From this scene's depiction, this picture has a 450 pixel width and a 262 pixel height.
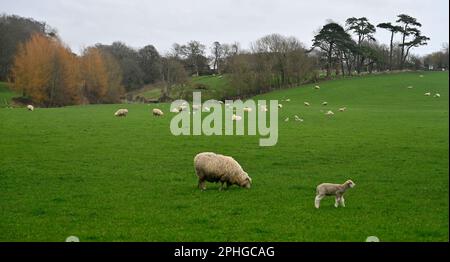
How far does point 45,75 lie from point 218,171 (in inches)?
2910

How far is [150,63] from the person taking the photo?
134500 millimetres

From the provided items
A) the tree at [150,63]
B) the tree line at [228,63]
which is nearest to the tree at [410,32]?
the tree line at [228,63]

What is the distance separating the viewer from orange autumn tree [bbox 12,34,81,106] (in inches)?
3233

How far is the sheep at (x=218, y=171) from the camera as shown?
15305 mm

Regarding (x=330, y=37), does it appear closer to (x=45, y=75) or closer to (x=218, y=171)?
(x=45, y=75)

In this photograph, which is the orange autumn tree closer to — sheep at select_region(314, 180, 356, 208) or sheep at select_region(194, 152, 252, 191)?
sheep at select_region(194, 152, 252, 191)

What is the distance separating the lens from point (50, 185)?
52.6 ft

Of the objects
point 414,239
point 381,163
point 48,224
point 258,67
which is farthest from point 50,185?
point 258,67

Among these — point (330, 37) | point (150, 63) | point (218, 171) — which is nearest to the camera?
point (218, 171)

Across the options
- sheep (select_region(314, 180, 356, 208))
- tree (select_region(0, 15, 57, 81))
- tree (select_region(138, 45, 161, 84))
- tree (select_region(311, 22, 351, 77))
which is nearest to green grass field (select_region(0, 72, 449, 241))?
sheep (select_region(314, 180, 356, 208))

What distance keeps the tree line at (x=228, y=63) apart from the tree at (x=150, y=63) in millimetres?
1496

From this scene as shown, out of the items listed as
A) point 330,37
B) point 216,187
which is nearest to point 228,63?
point 330,37

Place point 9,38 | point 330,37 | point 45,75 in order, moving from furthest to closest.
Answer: point 9,38 < point 330,37 < point 45,75
